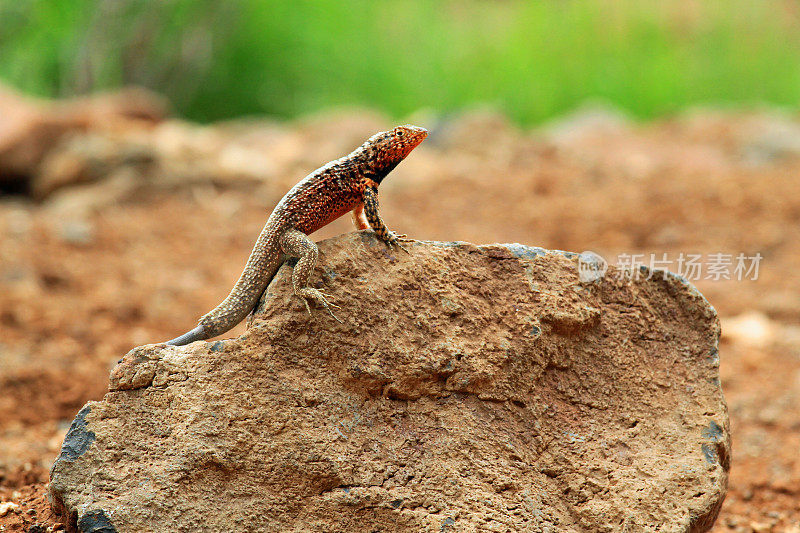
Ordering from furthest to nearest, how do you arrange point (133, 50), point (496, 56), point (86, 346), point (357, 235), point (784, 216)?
point (496, 56), point (133, 50), point (784, 216), point (86, 346), point (357, 235)

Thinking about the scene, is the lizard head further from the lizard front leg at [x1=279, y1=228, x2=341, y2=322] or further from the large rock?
the lizard front leg at [x1=279, y1=228, x2=341, y2=322]

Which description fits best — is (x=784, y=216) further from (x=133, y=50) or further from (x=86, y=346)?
(x=133, y=50)

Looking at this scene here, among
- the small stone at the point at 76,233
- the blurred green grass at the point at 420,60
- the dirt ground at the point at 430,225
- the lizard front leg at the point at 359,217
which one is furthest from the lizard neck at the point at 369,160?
the blurred green grass at the point at 420,60

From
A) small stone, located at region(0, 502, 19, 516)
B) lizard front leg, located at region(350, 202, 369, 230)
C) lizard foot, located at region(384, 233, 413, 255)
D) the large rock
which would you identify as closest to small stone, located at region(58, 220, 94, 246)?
small stone, located at region(0, 502, 19, 516)

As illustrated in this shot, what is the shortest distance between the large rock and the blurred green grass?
34.4 ft

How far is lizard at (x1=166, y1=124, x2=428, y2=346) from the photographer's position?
3.01 metres

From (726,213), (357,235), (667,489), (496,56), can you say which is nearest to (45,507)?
(357,235)

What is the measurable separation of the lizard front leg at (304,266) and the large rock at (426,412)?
5 centimetres

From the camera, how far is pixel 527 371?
10.1ft

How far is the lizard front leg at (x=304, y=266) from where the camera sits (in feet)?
9.50

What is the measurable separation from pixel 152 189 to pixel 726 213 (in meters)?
6.44

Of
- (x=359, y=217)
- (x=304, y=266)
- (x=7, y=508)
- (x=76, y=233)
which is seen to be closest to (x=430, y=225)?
(x=76, y=233)

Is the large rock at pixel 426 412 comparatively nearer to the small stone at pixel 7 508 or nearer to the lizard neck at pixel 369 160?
the lizard neck at pixel 369 160

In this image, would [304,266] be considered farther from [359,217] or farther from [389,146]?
[389,146]
